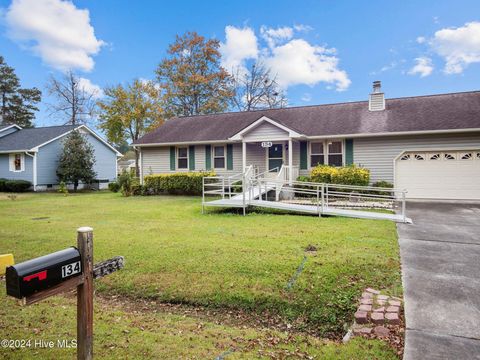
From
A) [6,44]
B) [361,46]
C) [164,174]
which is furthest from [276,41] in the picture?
[6,44]

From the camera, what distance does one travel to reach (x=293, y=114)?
17.9 metres

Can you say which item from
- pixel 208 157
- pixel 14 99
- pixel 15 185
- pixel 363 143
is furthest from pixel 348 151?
pixel 14 99

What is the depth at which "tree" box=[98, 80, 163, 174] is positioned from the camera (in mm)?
31984

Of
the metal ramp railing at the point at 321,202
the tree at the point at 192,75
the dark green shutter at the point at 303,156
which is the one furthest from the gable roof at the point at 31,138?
the dark green shutter at the point at 303,156

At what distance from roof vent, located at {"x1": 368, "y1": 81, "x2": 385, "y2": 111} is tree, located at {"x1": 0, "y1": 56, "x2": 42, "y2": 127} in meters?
45.5

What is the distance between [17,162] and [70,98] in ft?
25.3

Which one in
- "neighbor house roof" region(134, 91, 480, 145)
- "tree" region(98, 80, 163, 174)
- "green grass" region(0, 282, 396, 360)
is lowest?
"green grass" region(0, 282, 396, 360)

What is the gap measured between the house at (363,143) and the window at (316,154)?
47 millimetres

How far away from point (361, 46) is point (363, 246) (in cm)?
1854

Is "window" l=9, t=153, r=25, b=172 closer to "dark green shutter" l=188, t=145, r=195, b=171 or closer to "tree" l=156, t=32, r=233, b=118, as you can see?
"dark green shutter" l=188, t=145, r=195, b=171

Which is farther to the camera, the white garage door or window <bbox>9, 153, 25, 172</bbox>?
window <bbox>9, 153, 25, 172</bbox>

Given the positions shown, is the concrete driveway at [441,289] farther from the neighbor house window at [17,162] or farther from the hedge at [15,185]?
the neighbor house window at [17,162]

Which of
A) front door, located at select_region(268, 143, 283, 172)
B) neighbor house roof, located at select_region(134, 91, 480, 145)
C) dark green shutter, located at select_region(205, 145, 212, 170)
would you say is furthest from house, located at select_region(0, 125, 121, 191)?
front door, located at select_region(268, 143, 283, 172)

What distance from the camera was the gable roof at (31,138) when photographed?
74.8ft
